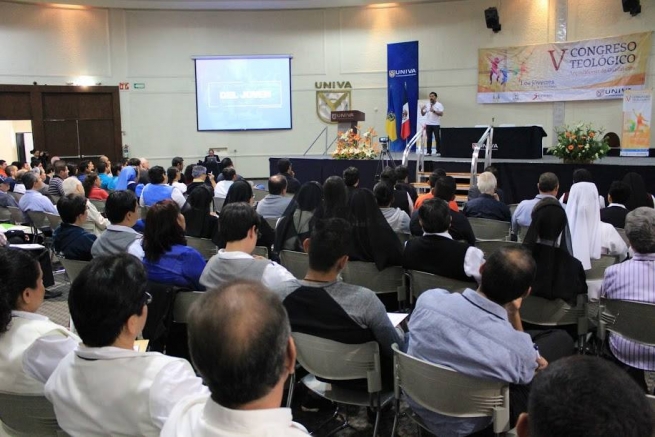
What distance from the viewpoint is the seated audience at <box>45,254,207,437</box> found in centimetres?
163

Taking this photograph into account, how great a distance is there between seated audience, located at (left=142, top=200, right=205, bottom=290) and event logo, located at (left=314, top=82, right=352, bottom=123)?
12.6m

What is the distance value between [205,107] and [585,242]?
41.9 ft

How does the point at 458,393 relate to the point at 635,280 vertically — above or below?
below

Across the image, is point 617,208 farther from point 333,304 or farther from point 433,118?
point 433,118

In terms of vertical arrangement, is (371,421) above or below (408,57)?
below

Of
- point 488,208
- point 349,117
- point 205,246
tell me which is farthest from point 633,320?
point 349,117

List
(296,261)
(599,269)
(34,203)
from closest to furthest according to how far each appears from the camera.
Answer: (599,269) → (296,261) → (34,203)

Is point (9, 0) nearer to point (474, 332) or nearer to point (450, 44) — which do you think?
point (450, 44)

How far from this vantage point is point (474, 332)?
2.24 meters

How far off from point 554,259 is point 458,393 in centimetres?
145

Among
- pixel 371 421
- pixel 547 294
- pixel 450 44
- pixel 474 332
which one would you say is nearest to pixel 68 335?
pixel 474 332

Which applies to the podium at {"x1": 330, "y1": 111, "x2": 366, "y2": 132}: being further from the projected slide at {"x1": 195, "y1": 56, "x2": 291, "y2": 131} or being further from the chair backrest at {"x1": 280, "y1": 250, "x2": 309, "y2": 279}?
the chair backrest at {"x1": 280, "y1": 250, "x2": 309, "y2": 279}

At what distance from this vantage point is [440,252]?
3.62 metres

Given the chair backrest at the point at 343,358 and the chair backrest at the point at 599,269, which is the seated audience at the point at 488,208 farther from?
the chair backrest at the point at 343,358
